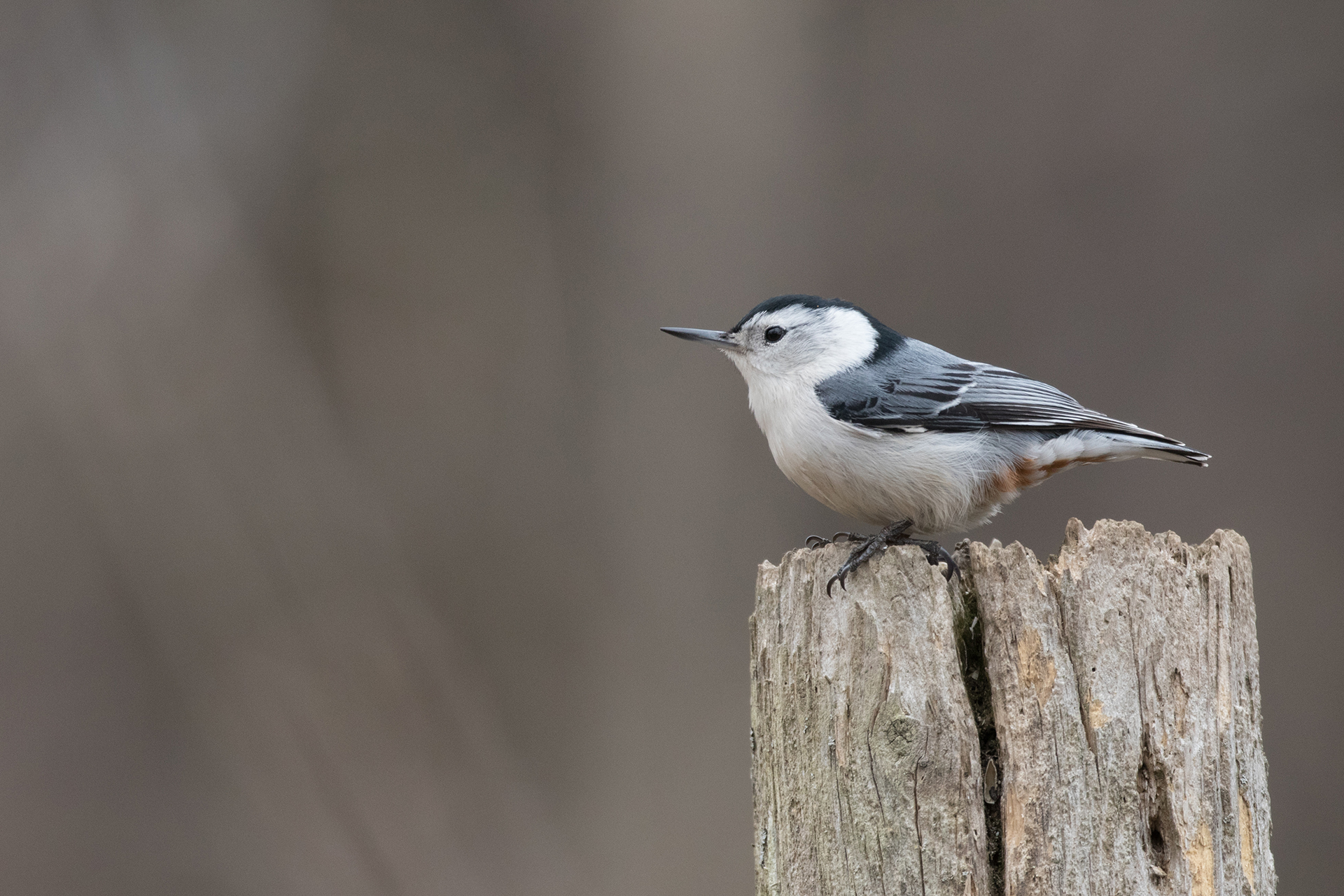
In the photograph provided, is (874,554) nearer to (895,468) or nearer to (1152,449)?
(895,468)

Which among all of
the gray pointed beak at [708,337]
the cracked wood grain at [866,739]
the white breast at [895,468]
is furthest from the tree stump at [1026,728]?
the gray pointed beak at [708,337]

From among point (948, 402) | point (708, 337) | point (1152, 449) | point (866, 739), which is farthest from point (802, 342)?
point (866, 739)

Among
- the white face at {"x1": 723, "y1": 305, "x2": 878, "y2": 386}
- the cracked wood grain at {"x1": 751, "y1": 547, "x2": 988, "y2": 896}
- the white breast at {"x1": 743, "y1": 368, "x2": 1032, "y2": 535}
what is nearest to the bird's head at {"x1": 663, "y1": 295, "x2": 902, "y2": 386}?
the white face at {"x1": 723, "y1": 305, "x2": 878, "y2": 386}

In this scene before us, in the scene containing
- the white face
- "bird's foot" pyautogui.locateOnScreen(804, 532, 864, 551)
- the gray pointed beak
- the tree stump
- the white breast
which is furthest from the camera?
the gray pointed beak

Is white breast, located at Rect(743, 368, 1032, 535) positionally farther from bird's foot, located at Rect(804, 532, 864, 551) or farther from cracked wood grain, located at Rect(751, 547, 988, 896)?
cracked wood grain, located at Rect(751, 547, 988, 896)

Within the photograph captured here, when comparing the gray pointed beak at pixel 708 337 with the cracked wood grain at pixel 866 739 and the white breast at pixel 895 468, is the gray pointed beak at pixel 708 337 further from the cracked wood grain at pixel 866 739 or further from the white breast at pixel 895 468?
the cracked wood grain at pixel 866 739

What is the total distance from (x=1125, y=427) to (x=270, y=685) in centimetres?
365

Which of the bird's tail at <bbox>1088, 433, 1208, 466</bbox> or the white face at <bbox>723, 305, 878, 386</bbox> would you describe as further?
the white face at <bbox>723, 305, 878, 386</bbox>

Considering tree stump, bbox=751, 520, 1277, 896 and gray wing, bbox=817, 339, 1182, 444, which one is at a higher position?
gray wing, bbox=817, 339, 1182, 444

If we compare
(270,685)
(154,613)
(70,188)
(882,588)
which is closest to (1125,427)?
(882,588)

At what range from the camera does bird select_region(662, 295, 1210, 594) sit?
6.84 ft

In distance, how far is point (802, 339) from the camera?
244 cm

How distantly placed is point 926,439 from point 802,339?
0.45m

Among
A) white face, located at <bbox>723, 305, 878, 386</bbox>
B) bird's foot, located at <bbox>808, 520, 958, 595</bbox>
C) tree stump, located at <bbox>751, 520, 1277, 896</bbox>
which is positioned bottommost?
tree stump, located at <bbox>751, 520, 1277, 896</bbox>
